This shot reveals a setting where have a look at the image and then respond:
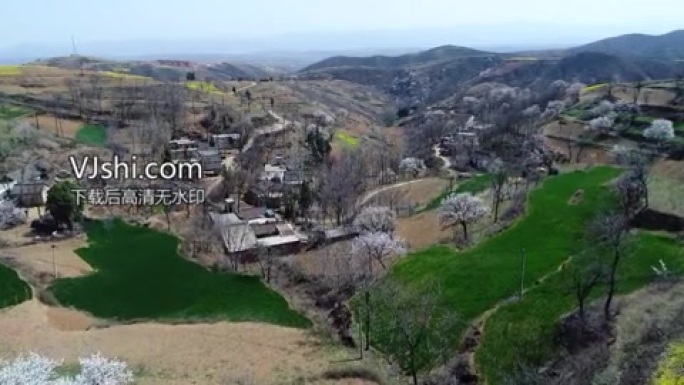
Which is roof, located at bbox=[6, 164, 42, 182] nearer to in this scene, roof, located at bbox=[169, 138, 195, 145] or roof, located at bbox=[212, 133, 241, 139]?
roof, located at bbox=[169, 138, 195, 145]

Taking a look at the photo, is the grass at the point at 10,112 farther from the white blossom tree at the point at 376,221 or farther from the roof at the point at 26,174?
the white blossom tree at the point at 376,221

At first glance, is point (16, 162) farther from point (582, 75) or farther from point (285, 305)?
point (582, 75)

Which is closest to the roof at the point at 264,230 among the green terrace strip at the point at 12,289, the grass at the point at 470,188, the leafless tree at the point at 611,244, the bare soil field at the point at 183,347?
the grass at the point at 470,188

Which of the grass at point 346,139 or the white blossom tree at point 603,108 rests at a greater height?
the white blossom tree at point 603,108

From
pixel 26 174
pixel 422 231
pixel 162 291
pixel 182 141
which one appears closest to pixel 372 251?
pixel 422 231

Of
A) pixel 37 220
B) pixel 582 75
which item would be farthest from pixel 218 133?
pixel 582 75

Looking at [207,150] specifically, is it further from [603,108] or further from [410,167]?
[603,108]
